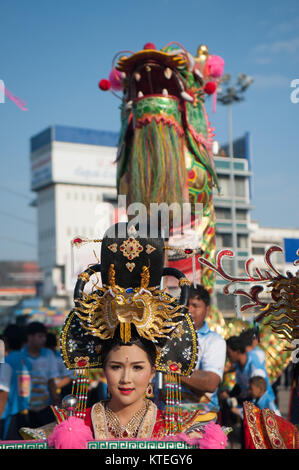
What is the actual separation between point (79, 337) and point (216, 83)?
387 cm

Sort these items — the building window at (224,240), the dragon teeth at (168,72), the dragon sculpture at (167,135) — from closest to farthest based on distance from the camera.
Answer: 1. the dragon sculpture at (167,135)
2. the dragon teeth at (168,72)
3. the building window at (224,240)

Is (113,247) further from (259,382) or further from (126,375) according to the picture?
(259,382)

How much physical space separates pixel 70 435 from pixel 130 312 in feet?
2.10

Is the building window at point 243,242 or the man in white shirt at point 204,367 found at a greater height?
the building window at point 243,242

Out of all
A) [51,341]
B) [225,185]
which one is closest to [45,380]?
[51,341]

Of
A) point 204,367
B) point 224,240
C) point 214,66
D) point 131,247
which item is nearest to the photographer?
point 131,247

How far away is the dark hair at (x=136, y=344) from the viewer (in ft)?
11.4

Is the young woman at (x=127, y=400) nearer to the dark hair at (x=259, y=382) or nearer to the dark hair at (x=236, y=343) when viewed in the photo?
the dark hair at (x=259, y=382)

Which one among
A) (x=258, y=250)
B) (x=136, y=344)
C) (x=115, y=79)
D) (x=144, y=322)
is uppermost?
(x=115, y=79)

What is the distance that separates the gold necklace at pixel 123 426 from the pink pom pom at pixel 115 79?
366cm

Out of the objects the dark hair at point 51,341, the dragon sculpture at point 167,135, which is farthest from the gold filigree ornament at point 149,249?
the dark hair at point 51,341

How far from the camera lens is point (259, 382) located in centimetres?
611

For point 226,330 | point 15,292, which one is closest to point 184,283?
point 226,330

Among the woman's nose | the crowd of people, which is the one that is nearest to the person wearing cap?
the crowd of people
